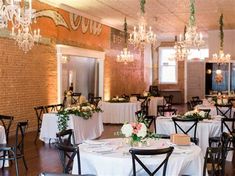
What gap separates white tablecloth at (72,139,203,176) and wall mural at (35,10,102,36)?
789 centimetres

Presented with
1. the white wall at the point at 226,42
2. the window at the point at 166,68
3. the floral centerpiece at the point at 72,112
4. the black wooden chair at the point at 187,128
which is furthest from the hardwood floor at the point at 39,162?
the window at the point at 166,68

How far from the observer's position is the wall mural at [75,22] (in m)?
12.0

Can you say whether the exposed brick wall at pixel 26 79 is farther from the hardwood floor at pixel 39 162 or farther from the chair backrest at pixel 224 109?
the chair backrest at pixel 224 109

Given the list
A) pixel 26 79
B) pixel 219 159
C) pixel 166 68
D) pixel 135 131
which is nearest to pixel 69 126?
pixel 26 79

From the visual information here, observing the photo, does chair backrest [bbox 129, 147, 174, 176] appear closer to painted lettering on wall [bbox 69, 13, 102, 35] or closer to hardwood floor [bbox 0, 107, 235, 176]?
hardwood floor [bbox 0, 107, 235, 176]

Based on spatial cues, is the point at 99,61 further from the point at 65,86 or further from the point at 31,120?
the point at 31,120

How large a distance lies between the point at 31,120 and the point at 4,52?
2277mm

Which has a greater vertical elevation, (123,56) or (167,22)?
(167,22)

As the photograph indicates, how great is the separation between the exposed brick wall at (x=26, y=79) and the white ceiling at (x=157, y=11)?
1.87m

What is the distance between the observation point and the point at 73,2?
12.4 meters

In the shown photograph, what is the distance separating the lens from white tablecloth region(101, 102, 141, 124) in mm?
13141

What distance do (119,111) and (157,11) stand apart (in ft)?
12.8

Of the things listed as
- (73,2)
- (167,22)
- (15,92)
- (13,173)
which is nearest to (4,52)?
(15,92)

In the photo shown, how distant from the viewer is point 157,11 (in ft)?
45.7
